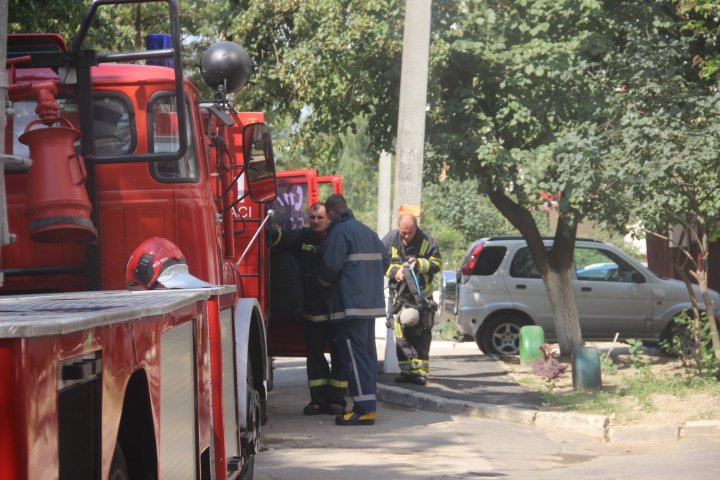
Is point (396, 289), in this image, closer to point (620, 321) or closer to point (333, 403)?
point (333, 403)

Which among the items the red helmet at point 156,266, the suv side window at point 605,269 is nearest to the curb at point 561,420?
the red helmet at point 156,266

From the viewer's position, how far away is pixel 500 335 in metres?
17.8

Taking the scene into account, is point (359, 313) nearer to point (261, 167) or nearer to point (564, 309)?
point (261, 167)

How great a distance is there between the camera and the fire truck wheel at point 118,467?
3.67 metres

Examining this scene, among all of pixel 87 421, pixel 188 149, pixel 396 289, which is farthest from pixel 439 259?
pixel 87 421

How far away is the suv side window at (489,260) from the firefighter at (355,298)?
7904 mm

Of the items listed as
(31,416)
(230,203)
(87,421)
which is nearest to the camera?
(31,416)

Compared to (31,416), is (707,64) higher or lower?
higher

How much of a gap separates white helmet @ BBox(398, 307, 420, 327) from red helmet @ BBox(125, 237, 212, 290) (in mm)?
6632

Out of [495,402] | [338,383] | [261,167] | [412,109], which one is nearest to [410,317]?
[495,402]

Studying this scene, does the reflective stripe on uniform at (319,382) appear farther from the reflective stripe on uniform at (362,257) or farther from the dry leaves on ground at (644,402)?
the dry leaves on ground at (644,402)

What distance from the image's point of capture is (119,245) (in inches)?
236

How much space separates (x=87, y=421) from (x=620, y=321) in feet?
51.4

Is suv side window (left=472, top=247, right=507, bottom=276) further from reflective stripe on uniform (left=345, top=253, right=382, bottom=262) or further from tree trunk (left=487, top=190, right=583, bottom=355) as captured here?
reflective stripe on uniform (left=345, top=253, right=382, bottom=262)
